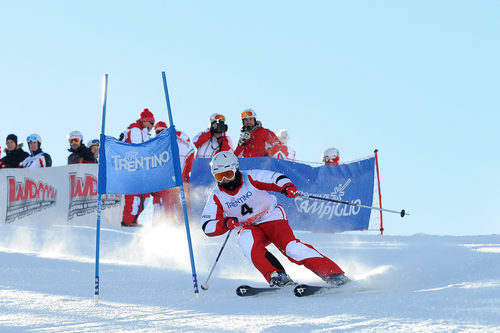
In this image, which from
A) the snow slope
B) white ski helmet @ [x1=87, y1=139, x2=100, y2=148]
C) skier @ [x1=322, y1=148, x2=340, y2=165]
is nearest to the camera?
the snow slope

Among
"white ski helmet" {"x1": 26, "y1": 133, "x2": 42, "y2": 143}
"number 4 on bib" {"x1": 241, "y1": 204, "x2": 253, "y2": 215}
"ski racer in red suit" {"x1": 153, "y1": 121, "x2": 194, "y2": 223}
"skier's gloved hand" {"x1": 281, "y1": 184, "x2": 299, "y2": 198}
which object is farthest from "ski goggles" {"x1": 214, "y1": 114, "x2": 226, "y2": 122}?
"skier's gloved hand" {"x1": 281, "y1": 184, "x2": 299, "y2": 198}

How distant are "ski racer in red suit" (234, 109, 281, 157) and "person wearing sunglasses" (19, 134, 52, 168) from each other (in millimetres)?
4564

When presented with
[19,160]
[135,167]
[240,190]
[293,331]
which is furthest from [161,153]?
[19,160]

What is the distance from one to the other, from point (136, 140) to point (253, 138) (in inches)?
85.8

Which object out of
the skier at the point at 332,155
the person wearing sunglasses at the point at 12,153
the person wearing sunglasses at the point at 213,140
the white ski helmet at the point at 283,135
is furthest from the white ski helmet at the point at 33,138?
the skier at the point at 332,155

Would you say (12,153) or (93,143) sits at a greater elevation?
(93,143)

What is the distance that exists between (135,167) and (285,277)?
1961 mm

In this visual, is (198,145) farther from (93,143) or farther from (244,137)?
(93,143)

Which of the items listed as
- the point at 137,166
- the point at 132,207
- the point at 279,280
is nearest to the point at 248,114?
the point at 132,207

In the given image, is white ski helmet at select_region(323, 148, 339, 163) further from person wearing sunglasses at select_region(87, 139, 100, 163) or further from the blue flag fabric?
the blue flag fabric

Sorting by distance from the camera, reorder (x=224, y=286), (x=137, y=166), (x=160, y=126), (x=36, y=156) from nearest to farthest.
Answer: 1. (x=137, y=166)
2. (x=224, y=286)
3. (x=160, y=126)
4. (x=36, y=156)

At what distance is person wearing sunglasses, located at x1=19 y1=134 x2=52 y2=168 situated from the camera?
14.6m

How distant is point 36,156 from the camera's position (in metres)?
14.7

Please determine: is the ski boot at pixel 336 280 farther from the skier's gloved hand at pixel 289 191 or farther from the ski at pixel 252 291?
the skier's gloved hand at pixel 289 191
